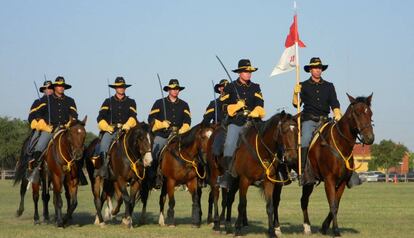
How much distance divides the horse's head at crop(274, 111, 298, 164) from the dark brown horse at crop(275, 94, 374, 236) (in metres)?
1.31

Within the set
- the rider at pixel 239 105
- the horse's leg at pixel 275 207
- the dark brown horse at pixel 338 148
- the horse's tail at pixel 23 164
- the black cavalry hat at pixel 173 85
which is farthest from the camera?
the horse's tail at pixel 23 164

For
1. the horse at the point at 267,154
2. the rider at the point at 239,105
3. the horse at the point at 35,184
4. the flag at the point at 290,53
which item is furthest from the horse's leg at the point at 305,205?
the horse at the point at 35,184

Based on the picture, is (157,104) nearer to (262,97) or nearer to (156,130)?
(156,130)

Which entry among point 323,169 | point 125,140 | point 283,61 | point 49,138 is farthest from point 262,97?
point 49,138

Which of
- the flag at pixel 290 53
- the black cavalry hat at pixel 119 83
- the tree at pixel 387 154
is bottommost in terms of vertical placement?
the black cavalry hat at pixel 119 83

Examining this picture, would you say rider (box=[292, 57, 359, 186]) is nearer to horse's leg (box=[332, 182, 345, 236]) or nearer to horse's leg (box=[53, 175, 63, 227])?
horse's leg (box=[332, 182, 345, 236])

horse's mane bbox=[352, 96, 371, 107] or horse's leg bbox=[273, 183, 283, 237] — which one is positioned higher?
horse's mane bbox=[352, 96, 371, 107]

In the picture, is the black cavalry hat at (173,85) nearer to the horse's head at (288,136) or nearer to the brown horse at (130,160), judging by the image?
the brown horse at (130,160)

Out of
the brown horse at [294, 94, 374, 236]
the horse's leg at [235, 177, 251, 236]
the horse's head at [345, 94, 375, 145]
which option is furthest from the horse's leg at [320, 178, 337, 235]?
the horse's leg at [235, 177, 251, 236]

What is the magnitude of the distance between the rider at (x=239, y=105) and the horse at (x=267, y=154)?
0.34 metres

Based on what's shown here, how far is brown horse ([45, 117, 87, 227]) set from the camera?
19547 mm

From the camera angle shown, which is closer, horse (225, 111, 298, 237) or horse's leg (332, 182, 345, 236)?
horse (225, 111, 298, 237)

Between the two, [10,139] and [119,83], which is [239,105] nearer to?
[119,83]

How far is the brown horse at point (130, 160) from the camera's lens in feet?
63.6
